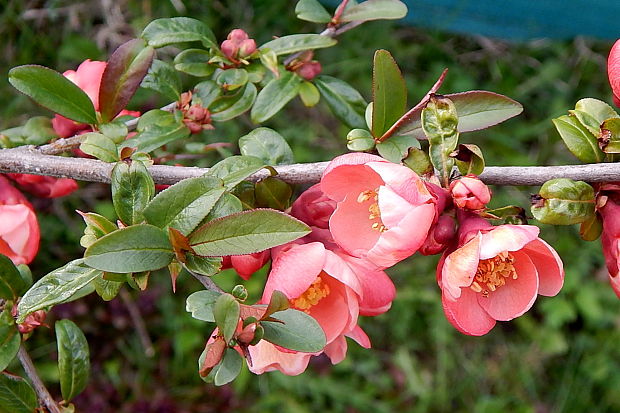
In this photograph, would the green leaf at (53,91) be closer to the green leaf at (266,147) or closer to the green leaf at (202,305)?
the green leaf at (266,147)

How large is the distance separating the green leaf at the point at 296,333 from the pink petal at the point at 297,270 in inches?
1.3

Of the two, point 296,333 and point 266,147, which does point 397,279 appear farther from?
point 296,333

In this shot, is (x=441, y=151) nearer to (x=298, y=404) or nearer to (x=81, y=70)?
(x=81, y=70)

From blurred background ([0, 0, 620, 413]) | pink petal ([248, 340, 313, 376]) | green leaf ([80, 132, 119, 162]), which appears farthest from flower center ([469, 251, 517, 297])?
blurred background ([0, 0, 620, 413])

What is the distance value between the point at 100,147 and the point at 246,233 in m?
0.27

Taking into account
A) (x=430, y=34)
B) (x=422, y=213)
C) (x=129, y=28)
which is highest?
(x=422, y=213)

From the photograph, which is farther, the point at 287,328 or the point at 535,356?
the point at 535,356

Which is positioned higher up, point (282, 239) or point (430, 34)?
point (282, 239)

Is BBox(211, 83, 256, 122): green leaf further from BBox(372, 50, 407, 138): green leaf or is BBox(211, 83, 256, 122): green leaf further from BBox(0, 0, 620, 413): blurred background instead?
BBox(0, 0, 620, 413): blurred background

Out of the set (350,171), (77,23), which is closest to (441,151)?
(350,171)

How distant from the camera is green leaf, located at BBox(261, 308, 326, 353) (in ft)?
2.29

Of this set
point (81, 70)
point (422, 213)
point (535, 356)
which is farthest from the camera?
point (535, 356)

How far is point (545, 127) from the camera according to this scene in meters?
2.27

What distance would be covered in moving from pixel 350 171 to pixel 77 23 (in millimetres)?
1574
